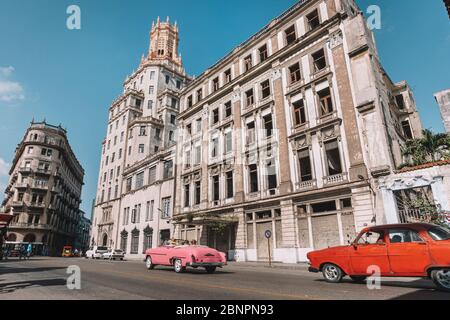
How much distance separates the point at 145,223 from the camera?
35.8 meters

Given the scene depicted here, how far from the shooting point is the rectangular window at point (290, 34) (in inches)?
950

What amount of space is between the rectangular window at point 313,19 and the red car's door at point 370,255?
1980 cm

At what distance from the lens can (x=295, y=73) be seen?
23.1m

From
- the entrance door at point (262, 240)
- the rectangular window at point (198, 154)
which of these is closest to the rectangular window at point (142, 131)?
the rectangular window at point (198, 154)

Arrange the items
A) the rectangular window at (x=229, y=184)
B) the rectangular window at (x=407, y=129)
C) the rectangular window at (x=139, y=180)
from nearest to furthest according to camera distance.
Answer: the rectangular window at (x=229, y=184) → the rectangular window at (x=407, y=129) → the rectangular window at (x=139, y=180)

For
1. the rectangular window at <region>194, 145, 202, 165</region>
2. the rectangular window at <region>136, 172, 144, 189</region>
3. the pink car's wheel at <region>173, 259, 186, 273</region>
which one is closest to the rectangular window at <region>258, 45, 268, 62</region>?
the rectangular window at <region>194, 145, 202, 165</region>

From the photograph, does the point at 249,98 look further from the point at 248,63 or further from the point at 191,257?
the point at 191,257

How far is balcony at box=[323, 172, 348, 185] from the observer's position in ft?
58.1

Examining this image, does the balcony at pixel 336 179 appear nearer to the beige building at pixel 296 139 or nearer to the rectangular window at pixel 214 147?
the beige building at pixel 296 139

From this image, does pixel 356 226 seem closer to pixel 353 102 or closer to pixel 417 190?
pixel 417 190

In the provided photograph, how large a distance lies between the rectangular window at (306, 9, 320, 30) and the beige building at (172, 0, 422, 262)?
3.6 inches

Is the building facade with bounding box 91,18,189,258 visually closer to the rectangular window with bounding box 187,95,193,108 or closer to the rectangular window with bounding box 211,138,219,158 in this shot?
the rectangular window with bounding box 187,95,193,108
